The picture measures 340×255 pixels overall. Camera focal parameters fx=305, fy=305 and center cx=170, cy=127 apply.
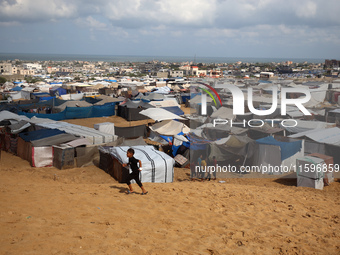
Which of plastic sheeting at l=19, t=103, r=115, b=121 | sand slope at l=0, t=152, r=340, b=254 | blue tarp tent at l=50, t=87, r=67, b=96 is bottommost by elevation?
plastic sheeting at l=19, t=103, r=115, b=121

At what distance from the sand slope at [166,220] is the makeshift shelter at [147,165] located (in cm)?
72

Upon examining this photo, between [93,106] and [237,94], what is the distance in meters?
17.4

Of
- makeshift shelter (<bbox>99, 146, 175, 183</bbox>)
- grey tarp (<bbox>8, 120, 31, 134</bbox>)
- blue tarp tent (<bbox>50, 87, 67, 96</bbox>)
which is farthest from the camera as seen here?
blue tarp tent (<bbox>50, 87, 67, 96</bbox>)

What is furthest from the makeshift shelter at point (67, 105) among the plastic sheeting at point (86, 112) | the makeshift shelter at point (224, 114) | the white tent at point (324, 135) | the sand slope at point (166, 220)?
the white tent at point (324, 135)

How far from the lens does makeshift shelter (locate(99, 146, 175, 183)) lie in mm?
9633

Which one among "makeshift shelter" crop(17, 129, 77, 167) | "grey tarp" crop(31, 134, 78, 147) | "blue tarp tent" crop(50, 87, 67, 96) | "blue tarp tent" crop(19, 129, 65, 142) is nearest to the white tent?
"grey tarp" crop(31, 134, 78, 147)

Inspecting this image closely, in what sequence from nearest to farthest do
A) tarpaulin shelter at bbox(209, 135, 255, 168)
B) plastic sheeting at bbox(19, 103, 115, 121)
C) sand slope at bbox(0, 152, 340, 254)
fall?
sand slope at bbox(0, 152, 340, 254) → tarpaulin shelter at bbox(209, 135, 255, 168) → plastic sheeting at bbox(19, 103, 115, 121)

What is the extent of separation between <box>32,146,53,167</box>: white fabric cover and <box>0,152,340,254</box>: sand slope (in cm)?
281

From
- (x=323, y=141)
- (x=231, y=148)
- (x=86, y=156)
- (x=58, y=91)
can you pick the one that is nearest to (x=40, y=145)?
(x=86, y=156)

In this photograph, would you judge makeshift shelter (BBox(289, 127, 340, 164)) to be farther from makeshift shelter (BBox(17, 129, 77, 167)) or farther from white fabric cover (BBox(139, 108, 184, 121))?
makeshift shelter (BBox(17, 129, 77, 167))

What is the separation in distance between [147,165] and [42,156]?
484 centimetres

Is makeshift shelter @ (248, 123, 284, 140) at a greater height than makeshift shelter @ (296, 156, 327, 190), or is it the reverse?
makeshift shelter @ (248, 123, 284, 140)

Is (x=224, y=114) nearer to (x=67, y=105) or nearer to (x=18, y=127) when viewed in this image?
(x=18, y=127)

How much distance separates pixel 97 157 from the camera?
12484 mm
